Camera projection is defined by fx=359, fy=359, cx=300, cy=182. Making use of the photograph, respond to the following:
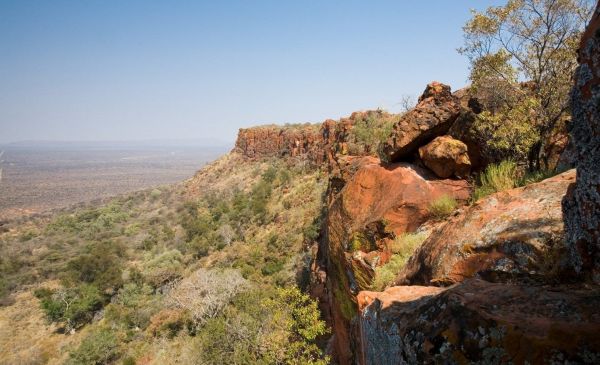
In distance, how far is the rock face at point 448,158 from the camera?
33.3 feet

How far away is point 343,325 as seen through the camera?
10.4 metres

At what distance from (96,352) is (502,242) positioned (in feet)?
78.1

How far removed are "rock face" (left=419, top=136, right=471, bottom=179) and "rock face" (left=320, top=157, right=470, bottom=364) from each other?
0.30 metres

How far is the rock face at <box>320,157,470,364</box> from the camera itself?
9367 millimetres

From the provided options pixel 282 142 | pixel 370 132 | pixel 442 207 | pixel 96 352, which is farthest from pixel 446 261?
pixel 282 142

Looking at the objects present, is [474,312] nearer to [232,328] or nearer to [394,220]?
[394,220]

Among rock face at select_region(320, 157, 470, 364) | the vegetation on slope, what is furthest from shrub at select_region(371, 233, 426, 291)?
the vegetation on slope

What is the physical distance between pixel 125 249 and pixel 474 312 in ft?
139

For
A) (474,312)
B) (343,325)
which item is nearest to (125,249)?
(343,325)

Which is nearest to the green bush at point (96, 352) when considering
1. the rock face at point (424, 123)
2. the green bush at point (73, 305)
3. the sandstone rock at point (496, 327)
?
the green bush at point (73, 305)

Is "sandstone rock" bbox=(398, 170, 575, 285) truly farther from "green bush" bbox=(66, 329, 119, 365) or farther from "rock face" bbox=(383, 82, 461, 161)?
"green bush" bbox=(66, 329, 119, 365)

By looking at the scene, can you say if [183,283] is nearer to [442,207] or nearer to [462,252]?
[442,207]

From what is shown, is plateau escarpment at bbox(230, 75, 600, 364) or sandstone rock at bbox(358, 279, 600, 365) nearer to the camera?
sandstone rock at bbox(358, 279, 600, 365)

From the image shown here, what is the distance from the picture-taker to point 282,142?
56219 mm
